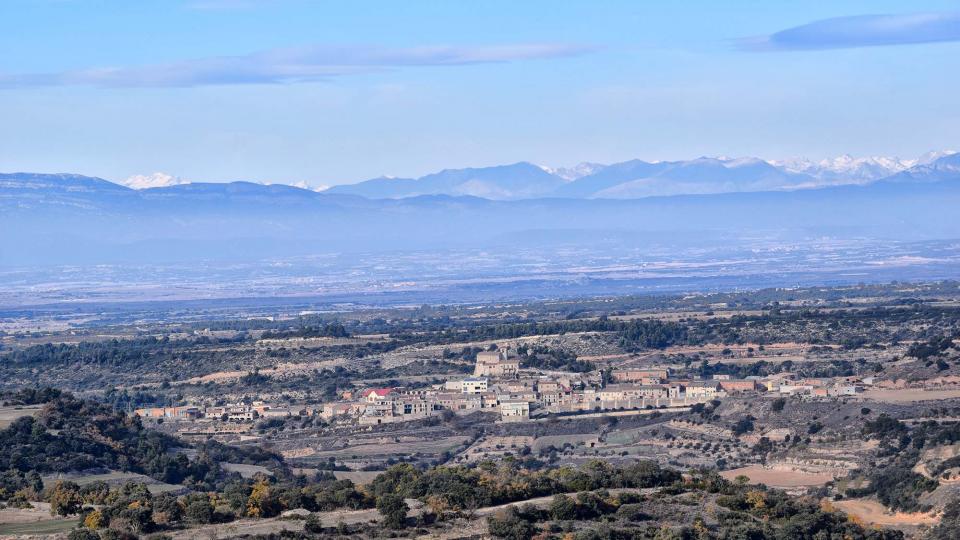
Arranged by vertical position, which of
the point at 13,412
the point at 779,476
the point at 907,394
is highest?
the point at 13,412

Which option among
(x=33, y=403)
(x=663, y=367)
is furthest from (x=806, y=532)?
(x=663, y=367)

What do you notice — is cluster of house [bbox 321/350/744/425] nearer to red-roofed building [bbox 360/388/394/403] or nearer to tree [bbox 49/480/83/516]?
red-roofed building [bbox 360/388/394/403]

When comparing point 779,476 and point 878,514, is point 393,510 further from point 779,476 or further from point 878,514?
point 779,476

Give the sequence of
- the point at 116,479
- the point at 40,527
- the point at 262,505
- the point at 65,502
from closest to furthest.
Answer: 1. the point at 40,527
2. the point at 262,505
3. the point at 65,502
4. the point at 116,479

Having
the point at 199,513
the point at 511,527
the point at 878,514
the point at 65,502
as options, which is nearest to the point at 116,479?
the point at 65,502

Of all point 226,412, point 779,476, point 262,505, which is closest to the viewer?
point 262,505

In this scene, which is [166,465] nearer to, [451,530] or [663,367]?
[451,530]

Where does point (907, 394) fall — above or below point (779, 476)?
above

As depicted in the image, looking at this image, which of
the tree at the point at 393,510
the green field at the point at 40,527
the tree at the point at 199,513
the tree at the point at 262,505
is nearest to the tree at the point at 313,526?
the tree at the point at 393,510
